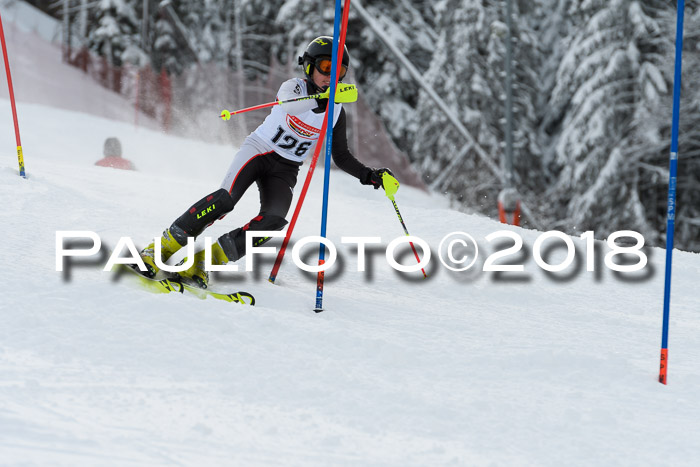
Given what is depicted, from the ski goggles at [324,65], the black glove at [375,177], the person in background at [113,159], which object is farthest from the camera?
the person in background at [113,159]

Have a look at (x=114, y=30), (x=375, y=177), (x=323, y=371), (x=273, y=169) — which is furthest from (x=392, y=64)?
(x=323, y=371)

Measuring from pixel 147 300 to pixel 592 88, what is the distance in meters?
14.3

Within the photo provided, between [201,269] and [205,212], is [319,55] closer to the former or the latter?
[205,212]

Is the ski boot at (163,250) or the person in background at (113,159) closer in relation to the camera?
the ski boot at (163,250)

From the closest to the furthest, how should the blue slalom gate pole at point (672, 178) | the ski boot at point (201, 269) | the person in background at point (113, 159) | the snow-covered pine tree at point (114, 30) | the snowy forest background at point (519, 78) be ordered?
the blue slalom gate pole at point (672, 178) → the ski boot at point (201, 269) → the person in background at point (113, 159) → the snowy forest background at point (519, 78) → the snow-covered pine tree at point (114, 30)

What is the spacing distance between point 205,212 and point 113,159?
18.0ft

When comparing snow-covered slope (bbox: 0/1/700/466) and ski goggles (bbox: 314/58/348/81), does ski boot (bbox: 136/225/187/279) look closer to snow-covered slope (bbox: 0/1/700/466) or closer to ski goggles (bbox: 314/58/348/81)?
snow-covered slope (bbox: 0/1/700/466)

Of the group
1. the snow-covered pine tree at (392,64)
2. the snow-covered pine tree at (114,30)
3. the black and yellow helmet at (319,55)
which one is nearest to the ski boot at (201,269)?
the black and yellow helmet at (319,55)

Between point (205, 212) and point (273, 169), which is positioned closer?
point (205, 212)

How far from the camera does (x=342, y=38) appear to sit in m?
3.88

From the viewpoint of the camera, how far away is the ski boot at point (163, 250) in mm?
3941

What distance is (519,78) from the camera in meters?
20.7

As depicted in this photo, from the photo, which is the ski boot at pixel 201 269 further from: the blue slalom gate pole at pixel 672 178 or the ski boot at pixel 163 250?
the blue slalom gate pole at pixel 672 178

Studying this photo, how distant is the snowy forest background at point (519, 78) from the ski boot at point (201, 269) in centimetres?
878
